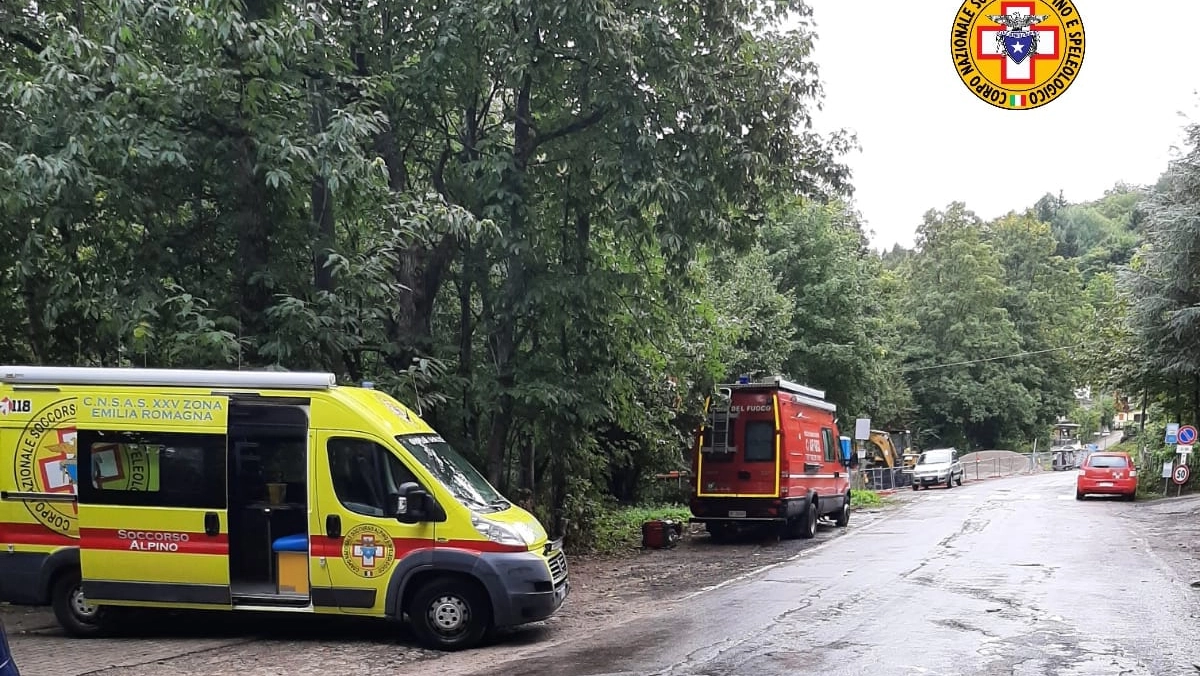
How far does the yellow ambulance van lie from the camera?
942 centimetres

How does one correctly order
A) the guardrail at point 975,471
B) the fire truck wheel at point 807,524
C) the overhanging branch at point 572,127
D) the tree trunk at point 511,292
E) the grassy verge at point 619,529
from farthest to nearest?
the guardrail at point 975,471
the fire truck wheel at point 807,524
the grassy verge at point 619,529
the overhanging branch at point 572,127
the tree trunk at point 511,292

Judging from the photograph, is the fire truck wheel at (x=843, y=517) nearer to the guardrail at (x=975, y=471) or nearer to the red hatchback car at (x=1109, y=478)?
the red hatchback car at (x=1109, y=478)

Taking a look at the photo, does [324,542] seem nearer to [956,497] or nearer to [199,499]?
[199,499]

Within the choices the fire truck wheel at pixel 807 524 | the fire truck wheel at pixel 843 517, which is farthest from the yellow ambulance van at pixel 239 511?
the fire truck wheel at pixel 843 517

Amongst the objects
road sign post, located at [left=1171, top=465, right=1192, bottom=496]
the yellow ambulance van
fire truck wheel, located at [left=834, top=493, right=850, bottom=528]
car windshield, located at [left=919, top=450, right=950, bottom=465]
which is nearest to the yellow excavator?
car windshield, located at [left=919, top=450, right=950, bottom=465]

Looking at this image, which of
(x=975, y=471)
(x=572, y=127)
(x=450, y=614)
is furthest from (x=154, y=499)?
(x=975, y=471)

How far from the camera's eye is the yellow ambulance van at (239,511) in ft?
30.9

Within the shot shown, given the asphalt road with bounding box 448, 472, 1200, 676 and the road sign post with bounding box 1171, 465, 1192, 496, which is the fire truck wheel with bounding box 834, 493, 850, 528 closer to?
the asphalt road with bounding box 448, 472, 1200, 676

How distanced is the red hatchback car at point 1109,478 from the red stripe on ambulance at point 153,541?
30.1 metres

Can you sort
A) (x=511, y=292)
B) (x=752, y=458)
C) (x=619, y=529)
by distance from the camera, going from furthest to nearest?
(x=619, y=529) < (x=752, y=458) < (x=511, y=292)

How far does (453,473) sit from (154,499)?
2.74m

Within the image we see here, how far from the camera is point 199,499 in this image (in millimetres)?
9562

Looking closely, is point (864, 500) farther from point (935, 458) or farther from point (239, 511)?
point (239, 511)

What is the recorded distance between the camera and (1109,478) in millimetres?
32531
